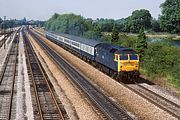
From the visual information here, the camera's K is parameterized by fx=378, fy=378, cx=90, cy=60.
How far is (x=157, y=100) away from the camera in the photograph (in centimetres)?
2544

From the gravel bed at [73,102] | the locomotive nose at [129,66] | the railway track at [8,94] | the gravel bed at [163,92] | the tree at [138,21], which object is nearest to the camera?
the gravel bed at [73,102]

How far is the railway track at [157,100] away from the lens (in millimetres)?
22672

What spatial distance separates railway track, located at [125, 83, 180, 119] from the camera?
22672 mm

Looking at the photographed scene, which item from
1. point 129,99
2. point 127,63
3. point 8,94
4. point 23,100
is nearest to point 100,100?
point 129,99

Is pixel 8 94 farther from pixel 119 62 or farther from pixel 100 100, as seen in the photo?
pixel 119 62

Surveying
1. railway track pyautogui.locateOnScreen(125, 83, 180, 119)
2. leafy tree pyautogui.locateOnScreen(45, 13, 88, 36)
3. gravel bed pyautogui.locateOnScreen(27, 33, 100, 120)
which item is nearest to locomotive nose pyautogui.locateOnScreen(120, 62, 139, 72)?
railway track pyautogui.locateOnScreen(125, 83, 180, 119)

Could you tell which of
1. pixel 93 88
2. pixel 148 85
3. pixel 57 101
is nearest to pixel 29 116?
pixel 57 101

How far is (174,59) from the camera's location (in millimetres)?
36250

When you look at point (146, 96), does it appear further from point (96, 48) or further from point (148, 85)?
point (96, 48)

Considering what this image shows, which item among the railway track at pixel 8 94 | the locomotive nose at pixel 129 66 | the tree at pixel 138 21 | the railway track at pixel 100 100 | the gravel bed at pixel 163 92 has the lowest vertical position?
the railway track at pixel 8 94

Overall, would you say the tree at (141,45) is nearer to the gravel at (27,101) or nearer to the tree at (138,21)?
the gravel at (27,101)

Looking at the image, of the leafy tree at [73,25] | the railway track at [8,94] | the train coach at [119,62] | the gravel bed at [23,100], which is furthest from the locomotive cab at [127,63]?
the leafy tree at [73,25]

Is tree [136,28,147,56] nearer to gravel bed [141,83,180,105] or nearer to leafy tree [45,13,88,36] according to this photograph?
gravel bed [141,83,180,105]

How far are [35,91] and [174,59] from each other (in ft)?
48.1
